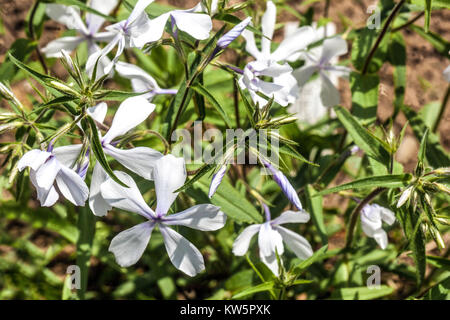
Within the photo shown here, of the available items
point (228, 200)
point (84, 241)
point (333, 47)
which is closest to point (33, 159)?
point (228, 200)

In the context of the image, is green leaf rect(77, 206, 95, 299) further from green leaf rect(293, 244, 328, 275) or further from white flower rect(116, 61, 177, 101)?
green leaf rect(293, 244, 328, 275)

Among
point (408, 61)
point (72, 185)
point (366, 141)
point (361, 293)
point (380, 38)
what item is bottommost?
point (361, 293)

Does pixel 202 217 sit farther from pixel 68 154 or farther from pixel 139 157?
pixel 68 154

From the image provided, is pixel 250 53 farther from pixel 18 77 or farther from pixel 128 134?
pixel 18 77

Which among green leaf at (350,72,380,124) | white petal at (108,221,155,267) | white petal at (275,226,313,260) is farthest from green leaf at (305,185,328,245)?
white petal at (108,221,155,267)

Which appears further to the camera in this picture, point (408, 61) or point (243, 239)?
point (408, 61)

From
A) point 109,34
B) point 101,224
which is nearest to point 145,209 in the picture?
point 109,34

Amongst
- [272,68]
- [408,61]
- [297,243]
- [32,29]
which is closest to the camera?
[272,68]
